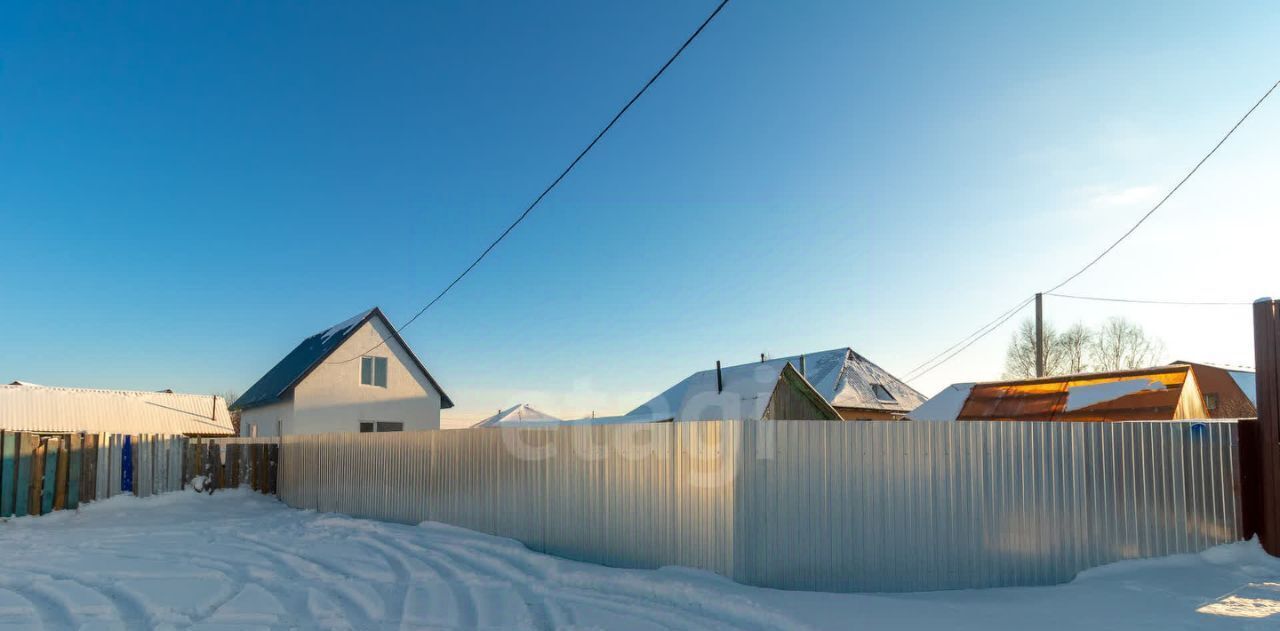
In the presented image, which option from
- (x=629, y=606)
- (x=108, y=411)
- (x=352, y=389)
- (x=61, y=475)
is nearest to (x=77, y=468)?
(x=61, y=475)

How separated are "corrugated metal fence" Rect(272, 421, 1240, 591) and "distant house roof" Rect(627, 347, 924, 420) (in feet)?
38.6

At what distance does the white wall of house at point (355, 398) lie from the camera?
24.8 metres

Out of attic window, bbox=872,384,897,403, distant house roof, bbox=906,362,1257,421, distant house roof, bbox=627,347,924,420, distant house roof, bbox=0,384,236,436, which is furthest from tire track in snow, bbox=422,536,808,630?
attic window, bbox=872,384,897,403

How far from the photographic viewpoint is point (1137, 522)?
7281 mm

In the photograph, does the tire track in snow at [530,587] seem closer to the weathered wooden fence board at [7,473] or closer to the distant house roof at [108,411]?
the weathered wooden fence board at [7,473]

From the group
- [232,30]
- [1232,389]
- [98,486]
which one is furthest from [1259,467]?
[1232,389]

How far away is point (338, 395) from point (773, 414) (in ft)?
52.0

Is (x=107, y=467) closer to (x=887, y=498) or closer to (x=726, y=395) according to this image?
(x=887, y=498)

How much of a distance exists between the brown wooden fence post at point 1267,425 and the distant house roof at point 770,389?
11853 millimetres

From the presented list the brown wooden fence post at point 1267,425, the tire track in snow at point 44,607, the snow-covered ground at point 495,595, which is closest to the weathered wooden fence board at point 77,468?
the snow-covered ground at point 495,595

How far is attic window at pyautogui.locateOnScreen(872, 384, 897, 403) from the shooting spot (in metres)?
33.7

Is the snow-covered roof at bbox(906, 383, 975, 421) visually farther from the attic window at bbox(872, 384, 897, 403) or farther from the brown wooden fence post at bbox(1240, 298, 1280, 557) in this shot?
the attic window at bbox(872, 384, 897, 403)

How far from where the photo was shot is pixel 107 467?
13.4m

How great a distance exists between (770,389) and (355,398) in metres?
15.4
